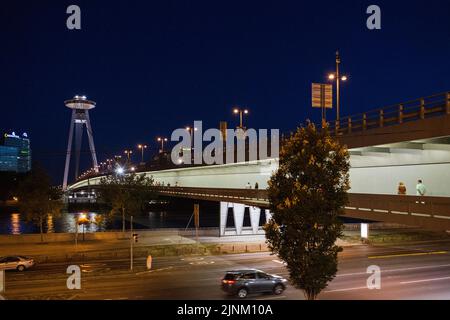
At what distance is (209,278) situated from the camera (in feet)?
82.2

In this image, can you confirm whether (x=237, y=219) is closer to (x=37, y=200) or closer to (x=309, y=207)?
(x=37, y=200)

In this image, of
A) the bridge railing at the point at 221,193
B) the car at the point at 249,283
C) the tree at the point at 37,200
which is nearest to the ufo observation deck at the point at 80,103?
the bridge railing at the point at 221,193

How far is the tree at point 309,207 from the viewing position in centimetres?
1480

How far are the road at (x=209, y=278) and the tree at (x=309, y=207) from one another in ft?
18.4

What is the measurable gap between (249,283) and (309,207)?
7.42m

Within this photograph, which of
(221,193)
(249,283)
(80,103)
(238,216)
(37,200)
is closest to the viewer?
(249,283)

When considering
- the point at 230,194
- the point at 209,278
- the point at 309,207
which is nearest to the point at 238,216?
the point at 230,194

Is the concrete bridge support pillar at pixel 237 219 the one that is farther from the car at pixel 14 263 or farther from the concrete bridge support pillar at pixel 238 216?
the car at pixel 14 263

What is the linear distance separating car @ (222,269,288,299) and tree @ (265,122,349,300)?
18.7 feet

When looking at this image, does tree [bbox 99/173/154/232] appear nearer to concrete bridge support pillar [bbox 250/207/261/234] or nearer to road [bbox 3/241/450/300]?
concrete bridge support pillar [bbox 250/207/261/234]

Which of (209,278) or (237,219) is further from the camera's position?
(237,219)
